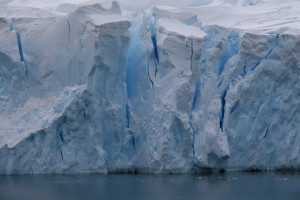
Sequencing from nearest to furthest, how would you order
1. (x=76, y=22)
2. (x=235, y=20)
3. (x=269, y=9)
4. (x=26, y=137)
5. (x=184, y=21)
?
(x=26, y=137) < (x=76, y=22) < (x=184, y=21) < (x=235, y=20) < (x=269, y=9)

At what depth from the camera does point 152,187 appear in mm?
11367

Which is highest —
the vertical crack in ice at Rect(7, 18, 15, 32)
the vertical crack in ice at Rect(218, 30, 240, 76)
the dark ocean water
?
the vertical crack in ice at Rect(7, 18, 15, 32)

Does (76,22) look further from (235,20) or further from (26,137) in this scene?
(235,20)

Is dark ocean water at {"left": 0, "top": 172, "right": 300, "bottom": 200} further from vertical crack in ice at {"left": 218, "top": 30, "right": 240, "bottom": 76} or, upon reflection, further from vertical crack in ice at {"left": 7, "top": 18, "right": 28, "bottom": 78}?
vertical crack in ice at {"left": 218, "top": 30, "right": 240, "bottom": 76}

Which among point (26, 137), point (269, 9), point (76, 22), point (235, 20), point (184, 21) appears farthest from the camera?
point (269, 9)

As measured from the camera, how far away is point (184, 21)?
15742mm

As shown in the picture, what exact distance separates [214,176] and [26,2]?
8.84 m

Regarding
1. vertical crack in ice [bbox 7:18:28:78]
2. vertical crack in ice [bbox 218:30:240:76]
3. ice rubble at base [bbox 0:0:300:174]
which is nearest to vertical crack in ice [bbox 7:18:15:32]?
vertical crack in ice [bbox 7:18:28:78]

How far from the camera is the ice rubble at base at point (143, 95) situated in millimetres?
13828

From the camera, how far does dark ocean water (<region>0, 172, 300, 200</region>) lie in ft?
33.2

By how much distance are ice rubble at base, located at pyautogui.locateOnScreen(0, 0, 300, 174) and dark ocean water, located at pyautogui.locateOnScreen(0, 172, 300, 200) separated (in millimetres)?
704

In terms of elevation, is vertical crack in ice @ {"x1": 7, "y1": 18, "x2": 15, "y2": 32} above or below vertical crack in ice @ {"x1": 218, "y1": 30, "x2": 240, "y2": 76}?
above

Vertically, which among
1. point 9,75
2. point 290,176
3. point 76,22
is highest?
point 76,22

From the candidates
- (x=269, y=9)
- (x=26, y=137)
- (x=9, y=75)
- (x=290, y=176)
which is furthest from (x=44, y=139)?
(x=269, y=9)
